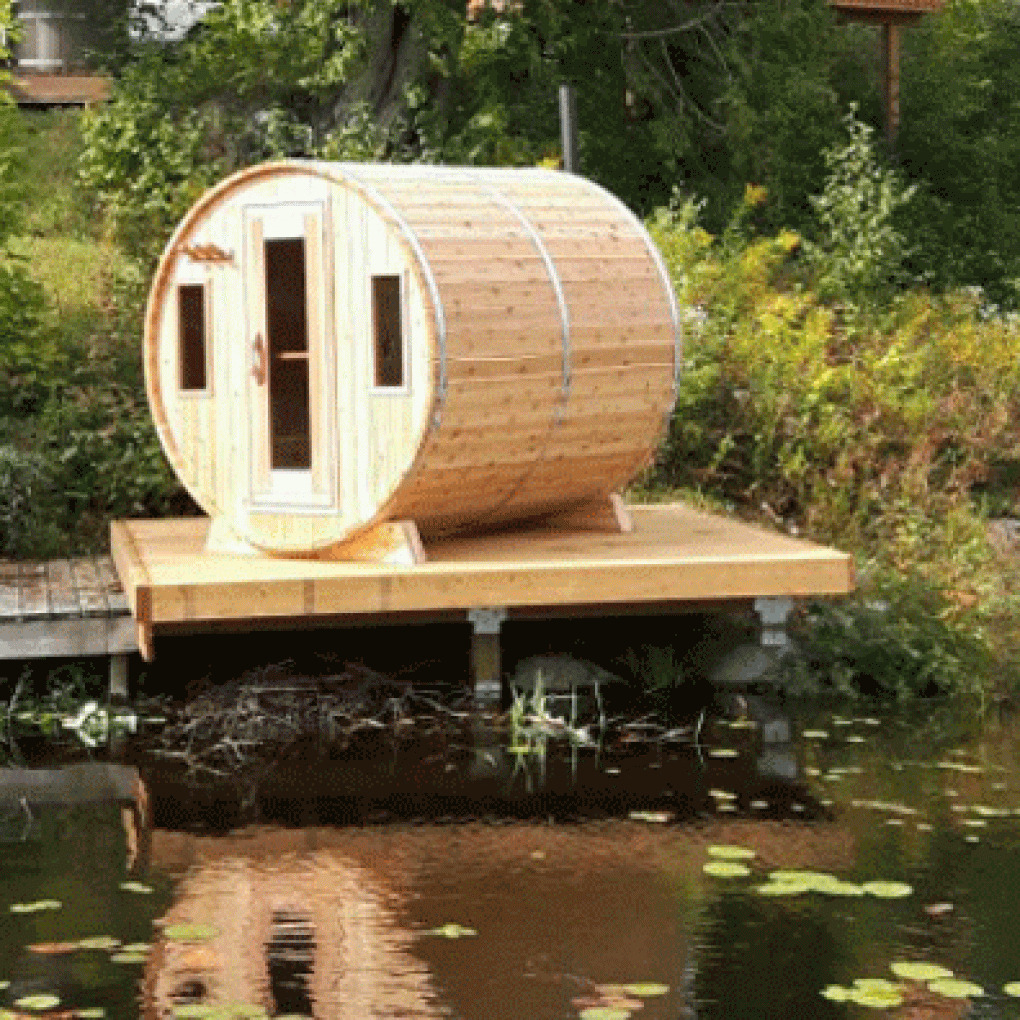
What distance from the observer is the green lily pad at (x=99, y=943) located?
927cm

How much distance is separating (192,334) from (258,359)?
56cm

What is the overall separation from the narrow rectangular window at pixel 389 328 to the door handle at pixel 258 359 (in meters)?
0.60

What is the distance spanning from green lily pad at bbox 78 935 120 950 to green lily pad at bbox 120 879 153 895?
66 cm

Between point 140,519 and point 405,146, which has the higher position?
point 405,146

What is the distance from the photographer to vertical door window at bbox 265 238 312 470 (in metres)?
13.6

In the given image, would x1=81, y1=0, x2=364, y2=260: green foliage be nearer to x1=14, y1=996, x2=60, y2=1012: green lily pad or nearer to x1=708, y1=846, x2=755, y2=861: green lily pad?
x1=708, y1=846, x2=755, y2=861: green lily pad

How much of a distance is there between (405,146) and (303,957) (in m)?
11.3

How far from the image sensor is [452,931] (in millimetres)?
9453

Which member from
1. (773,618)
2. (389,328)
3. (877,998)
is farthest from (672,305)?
(877,998)

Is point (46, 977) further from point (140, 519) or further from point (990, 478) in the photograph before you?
point (990, 478)

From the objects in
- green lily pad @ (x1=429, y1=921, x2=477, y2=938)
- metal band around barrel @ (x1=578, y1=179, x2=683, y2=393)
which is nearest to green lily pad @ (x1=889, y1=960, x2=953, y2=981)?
green lily pad @ (x1=429, y1=921, x2=477, y2=938)

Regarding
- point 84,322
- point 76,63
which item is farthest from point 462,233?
point 76,63

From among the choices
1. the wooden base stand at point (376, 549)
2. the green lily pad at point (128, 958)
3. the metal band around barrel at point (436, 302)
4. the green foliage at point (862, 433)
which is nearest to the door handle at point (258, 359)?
the wooden base stand at point (376, 549)

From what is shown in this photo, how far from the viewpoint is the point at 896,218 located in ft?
75.7
